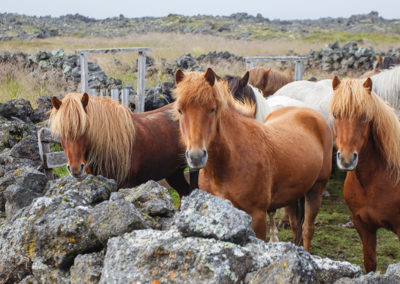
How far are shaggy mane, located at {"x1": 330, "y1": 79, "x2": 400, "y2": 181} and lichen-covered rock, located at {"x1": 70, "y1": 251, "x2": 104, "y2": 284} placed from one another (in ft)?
8.12

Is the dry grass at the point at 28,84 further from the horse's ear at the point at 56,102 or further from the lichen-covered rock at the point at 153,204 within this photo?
the lichen-covered rock at the point at 153,204

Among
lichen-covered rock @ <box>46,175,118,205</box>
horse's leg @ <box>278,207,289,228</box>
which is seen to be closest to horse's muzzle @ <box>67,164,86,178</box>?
lichen-covered rock @ <box>46,175,118,205</box>

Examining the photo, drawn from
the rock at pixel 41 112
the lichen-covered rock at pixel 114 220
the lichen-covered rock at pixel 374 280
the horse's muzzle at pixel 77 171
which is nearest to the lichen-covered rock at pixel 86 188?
the lichen-covered rock at pixel 114 220

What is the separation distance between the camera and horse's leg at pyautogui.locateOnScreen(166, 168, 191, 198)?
593cm

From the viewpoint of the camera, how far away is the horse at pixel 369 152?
143 inches

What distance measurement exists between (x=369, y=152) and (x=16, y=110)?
5751 mm

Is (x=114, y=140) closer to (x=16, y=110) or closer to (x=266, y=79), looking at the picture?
(x=16, y=110)

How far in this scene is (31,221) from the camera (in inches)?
98.9

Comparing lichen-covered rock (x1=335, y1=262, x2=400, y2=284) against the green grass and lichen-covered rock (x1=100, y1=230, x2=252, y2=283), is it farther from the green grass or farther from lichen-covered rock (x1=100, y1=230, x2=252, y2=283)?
the green grass

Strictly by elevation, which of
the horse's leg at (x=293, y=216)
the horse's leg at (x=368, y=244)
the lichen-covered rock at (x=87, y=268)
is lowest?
the horse's leg at (x=293, y=216)

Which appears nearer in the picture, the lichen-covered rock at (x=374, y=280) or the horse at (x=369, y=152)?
the lichen-covered rock at (x=374, y=280)

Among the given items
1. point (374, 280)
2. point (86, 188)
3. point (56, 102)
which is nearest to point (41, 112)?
point (56, 102)

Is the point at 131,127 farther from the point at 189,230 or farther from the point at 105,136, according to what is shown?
the point at 189,230

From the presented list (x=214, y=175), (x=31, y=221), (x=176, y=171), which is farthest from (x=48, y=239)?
(x=176, y=171)
